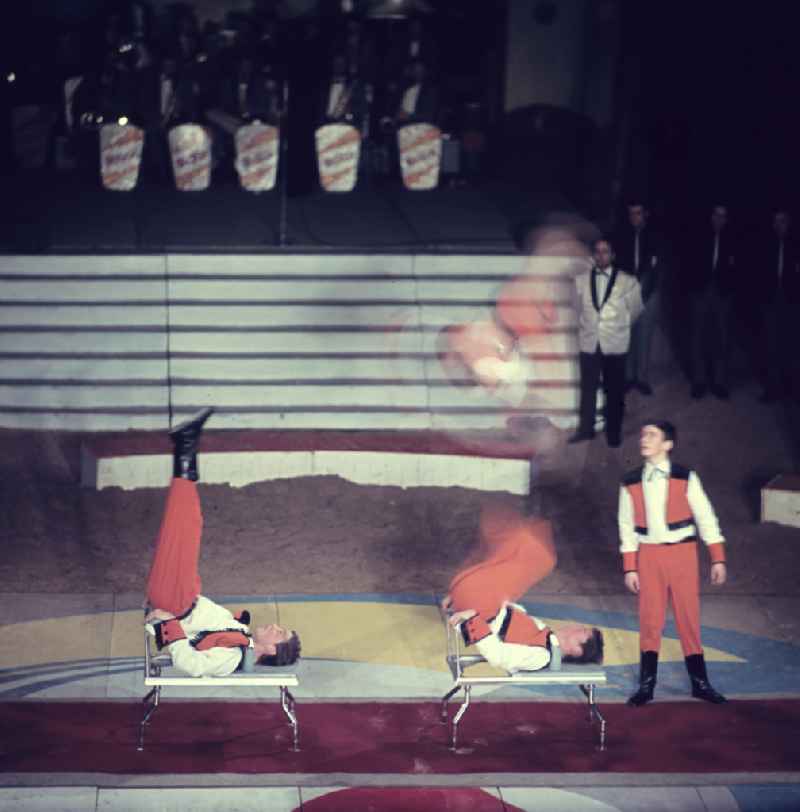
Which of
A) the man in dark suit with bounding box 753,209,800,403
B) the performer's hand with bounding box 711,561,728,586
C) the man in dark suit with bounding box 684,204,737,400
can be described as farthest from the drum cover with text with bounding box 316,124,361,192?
the performer's hand with bounding box 711,561,728,586

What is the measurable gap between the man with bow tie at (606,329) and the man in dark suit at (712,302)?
890 millimetres

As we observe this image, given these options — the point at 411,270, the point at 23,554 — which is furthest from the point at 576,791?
the point at 411,270

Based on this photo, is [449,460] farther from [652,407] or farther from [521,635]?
[521,635]

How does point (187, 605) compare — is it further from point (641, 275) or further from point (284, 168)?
point (284, 168)

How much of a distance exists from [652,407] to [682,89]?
4.68m

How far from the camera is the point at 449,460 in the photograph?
1500 cm

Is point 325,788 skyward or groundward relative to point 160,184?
groundward

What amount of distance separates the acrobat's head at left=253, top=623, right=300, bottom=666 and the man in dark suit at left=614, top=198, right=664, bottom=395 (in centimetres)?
716

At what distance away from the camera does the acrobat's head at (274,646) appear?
10.2 meters

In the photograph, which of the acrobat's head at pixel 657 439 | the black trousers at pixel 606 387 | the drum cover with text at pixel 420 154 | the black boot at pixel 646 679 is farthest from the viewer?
the drum cover with text at pixel 420 154

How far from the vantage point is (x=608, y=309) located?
1557 centimetres

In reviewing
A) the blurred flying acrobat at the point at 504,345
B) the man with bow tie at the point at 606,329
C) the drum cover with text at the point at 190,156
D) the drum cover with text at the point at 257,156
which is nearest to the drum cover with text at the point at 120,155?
the drum cover with text at the point at 190,156

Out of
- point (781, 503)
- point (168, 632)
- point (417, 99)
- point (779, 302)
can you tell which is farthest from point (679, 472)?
point (417, 99)

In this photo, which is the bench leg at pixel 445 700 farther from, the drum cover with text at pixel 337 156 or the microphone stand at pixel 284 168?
the drum cover with text at pixel 337 156
